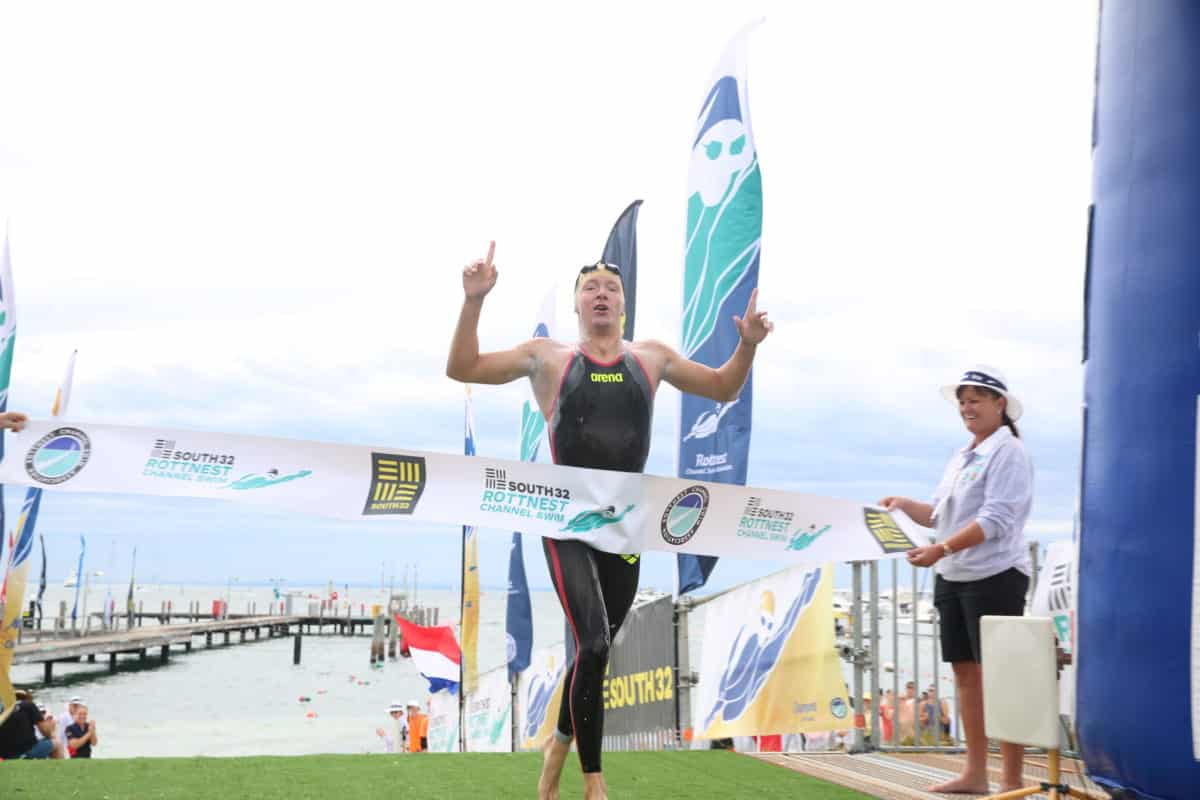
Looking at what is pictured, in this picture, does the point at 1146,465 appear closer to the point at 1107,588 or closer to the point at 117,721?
the point at 1107,588

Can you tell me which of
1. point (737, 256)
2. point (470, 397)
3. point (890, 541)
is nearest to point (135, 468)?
point (890, 541)

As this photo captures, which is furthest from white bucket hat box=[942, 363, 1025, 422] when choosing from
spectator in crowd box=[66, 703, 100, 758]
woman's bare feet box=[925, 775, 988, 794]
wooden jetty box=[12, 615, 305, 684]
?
wooden jetty box=[12, 615, 305, 684]

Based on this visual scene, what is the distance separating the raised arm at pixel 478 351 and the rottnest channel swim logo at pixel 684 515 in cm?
88

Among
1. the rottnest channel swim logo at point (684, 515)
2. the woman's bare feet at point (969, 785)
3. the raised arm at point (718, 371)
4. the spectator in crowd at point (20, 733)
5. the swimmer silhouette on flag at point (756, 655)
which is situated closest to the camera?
the raised arm at point (718, 371)

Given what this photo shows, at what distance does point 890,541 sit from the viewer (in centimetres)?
534

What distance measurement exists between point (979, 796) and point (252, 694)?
170ft

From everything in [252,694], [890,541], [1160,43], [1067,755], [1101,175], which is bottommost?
[252,694]

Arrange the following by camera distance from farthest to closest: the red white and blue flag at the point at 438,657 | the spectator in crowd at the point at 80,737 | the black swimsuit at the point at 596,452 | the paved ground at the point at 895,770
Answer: the red white and blue flag at the point at 438,657 < the spectator in crowd at the point at 80,737 < the paved ground at the point at 895,770 < the black swimsuit at the point at 596,452

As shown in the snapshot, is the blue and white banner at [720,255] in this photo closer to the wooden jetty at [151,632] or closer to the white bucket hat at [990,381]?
the white bucket hat at [990,381]

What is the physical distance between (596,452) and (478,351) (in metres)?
0.62

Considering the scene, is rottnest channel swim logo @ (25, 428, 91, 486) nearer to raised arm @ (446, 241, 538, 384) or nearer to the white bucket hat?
raised arm @ (446, 241, 538, 384)

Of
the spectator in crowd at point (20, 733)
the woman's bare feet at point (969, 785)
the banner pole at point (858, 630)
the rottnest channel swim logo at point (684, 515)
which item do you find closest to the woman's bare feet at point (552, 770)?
the rottnest channel swim logo at point (684, 515)

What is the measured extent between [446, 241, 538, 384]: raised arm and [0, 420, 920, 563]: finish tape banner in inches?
17.0

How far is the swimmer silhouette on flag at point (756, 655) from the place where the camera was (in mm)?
7344
